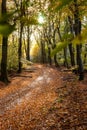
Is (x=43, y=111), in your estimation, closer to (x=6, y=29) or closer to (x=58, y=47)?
(x=58, y=47)

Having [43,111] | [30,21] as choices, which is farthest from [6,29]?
[43,111]

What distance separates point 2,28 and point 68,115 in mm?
8826

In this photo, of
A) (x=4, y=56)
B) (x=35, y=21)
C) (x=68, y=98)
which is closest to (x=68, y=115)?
(x=68, y=98)

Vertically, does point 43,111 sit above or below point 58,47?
below

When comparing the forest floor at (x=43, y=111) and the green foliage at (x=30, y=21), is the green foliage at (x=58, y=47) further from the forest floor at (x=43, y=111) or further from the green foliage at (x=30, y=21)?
the forest floor at (x=43, y=111)

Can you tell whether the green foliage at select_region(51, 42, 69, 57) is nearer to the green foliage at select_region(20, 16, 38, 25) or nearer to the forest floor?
the green foliage at select_region(20, 16, 38, 25)

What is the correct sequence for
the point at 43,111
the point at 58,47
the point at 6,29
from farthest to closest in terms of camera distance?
the point at 43,111, the point at 58,47, the point at 6,29

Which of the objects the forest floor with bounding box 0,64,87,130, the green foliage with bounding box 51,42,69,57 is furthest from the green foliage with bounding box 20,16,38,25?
the forest floor with bounding box 0,64,87,130

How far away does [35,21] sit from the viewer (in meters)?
0.76

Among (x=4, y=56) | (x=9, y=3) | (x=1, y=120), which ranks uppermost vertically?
(x=9, y=3)

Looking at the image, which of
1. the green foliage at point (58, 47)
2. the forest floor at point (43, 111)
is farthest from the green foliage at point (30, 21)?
the forest floor at point (43, 111)

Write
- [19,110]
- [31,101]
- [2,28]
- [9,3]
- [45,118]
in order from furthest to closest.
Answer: [9,3] → [31,101] → [19,110] → [45,118] → [2,28]

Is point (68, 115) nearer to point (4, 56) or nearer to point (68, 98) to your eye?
point (68, 98)

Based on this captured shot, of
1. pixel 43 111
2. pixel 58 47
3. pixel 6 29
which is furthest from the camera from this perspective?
pixel 43 111
